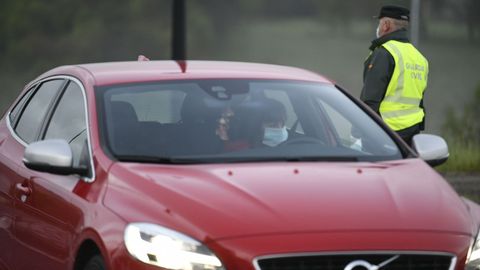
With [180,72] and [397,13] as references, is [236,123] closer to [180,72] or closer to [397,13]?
[180,72]

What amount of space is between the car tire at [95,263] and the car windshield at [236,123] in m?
0.55

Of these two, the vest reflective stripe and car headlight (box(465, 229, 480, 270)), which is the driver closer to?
car headlight (box(465, 229, 480, 270))

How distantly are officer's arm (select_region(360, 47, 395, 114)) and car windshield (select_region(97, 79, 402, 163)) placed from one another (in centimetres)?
355

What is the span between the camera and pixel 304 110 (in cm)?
810

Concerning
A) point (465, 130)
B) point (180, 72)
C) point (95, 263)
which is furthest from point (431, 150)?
point (465, 130)

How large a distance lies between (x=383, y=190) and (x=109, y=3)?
13.5 m

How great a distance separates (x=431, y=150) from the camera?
7.70 m

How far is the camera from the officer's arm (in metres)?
11.9

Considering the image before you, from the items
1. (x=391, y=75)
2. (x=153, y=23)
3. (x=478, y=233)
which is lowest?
(x=153, y=23)

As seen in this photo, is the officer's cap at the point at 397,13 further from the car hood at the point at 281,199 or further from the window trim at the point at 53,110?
the car hood at the point at 281,199

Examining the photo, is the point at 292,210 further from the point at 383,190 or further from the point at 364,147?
the point at 364,147

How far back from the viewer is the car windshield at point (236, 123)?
729cm

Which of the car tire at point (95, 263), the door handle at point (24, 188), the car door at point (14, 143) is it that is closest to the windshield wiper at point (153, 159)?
the car tire at point (95, 263)

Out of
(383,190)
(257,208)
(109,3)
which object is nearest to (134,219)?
(257,208)
